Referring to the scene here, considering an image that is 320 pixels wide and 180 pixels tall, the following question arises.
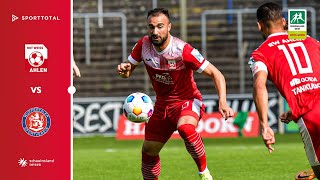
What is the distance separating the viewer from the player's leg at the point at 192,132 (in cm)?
1050

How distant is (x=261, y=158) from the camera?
16.0 m

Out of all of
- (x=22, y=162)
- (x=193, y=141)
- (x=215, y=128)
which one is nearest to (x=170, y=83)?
(x=193, y=141)

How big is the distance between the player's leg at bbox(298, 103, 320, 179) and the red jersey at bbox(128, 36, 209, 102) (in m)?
2.63

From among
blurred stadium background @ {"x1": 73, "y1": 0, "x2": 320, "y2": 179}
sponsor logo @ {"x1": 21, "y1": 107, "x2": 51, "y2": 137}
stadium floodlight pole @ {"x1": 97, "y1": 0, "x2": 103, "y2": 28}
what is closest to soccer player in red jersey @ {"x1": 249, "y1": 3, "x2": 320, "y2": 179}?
sponsor logo @ {"x1": 21, "y1": 107, "x2": 51, "y2": 137}

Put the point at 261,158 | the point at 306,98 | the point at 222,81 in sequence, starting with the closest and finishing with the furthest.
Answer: the point at 306,98 → the point at 222,81 → the point at 261,158

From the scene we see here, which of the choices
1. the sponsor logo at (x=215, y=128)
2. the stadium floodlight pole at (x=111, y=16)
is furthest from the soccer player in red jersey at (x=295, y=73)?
the stadium floodlight pole at (x=111, y=16)

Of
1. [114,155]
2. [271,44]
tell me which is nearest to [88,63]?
[114,155]

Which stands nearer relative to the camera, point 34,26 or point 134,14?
point 34,26

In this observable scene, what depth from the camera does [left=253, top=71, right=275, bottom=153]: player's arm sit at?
7.56 metres

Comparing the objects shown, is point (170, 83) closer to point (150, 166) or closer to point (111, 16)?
point (150, 166)

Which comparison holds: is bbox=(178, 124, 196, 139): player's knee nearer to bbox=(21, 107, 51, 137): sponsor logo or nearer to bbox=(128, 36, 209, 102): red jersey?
bbox=(128, 36, 209, 102): red jersey

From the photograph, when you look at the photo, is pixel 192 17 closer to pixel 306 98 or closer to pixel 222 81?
pixel 222 81

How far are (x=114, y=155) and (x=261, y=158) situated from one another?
9.89ft

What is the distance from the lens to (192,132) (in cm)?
1050
